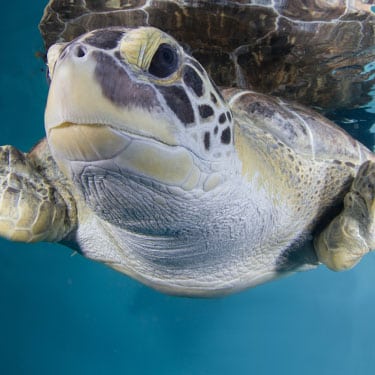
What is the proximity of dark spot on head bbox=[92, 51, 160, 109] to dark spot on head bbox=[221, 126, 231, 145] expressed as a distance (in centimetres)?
48

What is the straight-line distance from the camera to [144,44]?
1.23m

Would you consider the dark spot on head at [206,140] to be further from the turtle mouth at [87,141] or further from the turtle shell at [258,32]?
the turtle shell at [258,32]

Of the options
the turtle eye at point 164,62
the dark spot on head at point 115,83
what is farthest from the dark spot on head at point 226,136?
the dark spot on head at point 115,83

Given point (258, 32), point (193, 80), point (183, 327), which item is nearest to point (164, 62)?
point (193, 80)

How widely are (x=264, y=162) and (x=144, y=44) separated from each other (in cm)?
121

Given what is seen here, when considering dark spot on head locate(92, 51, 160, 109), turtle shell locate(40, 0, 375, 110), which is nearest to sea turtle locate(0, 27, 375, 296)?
dark spot on head locate(92, 51, 160, 109)

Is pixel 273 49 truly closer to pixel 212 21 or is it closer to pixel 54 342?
pixel 212 21

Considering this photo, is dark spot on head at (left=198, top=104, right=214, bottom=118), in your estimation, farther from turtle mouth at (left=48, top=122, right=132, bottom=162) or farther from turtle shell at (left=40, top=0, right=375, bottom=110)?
turtle shell at (left=40, top=0, right=375, bottom=110)

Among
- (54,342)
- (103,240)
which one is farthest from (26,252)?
(103,240)

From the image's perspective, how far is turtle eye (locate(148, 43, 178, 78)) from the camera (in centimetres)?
129

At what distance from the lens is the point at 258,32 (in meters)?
3.58

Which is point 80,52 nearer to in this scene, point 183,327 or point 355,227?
point 355,227

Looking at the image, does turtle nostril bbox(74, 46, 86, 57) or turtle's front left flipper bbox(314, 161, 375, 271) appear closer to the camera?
turtle nostril bbox(74, 46, 86, 57)

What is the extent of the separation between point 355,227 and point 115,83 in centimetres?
192
